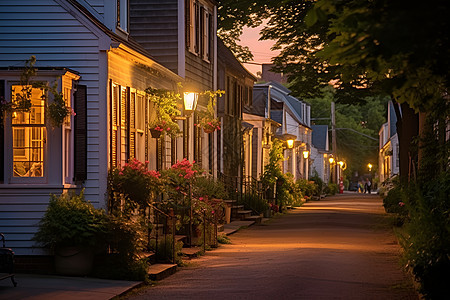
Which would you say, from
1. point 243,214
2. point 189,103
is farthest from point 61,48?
point 243,214

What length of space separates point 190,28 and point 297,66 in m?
8.20

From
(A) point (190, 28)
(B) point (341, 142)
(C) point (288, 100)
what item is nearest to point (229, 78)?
(A) point (190, 28)

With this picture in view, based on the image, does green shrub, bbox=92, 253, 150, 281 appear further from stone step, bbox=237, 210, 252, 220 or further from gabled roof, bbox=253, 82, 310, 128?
gabled roof, bbox=253, 82, 310, 128

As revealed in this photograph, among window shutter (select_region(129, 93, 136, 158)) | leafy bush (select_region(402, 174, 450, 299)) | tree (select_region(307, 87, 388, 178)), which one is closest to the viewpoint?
leafy bush (select_region(402, 174, 450, 299))

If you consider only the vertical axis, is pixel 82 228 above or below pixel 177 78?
below

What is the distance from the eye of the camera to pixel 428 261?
12.4m

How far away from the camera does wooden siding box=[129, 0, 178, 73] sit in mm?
26125

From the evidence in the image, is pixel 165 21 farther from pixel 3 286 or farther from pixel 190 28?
Answer: pixel 3 286

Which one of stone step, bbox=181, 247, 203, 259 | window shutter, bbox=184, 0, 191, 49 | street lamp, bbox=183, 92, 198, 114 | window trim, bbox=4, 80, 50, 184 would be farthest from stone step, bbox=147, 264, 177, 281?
window shutter, bbox=184, 0, 191, 49

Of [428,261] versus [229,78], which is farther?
[229,78]

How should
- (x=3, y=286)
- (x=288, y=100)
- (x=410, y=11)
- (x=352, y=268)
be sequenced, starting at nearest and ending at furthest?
1. (x=410, y=11)
2. (x=3, y=286)
3. (x=352, y=268)
4. (x=288, y=100)

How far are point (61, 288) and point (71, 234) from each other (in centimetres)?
162

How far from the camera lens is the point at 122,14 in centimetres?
1975

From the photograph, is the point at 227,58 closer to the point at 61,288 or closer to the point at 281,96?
the point at 61,288
